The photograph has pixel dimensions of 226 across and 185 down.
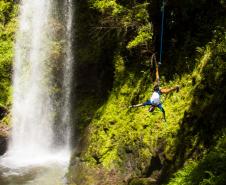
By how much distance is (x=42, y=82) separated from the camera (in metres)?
20.6

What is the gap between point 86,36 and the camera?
63.5 ft

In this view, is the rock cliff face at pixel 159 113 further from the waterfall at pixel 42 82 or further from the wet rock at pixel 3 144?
the wet rock at pixel 3 144

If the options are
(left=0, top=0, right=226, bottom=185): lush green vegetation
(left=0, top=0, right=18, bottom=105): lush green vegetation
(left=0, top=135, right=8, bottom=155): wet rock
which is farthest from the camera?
(left=0, top=0, right=18, bottom=105): lush green vegetation

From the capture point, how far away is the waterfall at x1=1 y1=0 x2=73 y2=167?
19344 mm

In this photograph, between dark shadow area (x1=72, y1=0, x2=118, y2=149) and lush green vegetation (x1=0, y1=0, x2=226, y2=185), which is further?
dark shadow area (x1=72, y1=0, x2=118, y2=149)

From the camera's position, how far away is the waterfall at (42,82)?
1934 centimetres

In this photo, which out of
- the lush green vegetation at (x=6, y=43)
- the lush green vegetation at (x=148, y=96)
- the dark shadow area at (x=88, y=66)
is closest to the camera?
the lush green vegetation at (x=148, y=96)

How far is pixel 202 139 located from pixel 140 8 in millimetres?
6002

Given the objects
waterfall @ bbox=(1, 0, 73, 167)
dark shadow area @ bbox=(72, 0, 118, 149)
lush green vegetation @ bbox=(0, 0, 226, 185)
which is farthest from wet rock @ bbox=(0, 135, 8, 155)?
lush green vegetation @ bbox=(0, 0, 226, 185)

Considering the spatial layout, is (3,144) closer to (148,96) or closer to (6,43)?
(6,43)

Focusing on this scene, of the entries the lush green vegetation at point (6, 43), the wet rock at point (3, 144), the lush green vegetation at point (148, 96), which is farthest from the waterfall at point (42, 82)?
the lush green vegetation at point (148, 96)

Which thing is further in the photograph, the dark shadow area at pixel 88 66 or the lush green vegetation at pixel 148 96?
the dark shadow area at pixel 88 66

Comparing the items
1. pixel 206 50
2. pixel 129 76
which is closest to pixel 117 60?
pixel 129 76

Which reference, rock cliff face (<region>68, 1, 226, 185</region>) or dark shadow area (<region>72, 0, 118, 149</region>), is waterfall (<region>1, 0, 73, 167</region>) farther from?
rock cliff face (<region>68, 1, 226, 185</region>)
